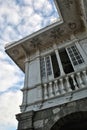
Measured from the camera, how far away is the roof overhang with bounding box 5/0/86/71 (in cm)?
641

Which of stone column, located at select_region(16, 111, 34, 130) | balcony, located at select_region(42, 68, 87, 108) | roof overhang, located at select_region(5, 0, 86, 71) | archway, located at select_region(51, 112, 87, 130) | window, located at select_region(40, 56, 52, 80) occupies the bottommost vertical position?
archway, located at select_region(51, 112, 87, 130)

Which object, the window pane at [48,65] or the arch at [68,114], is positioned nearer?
the arch at [68,114]

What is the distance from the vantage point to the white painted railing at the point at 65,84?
4767 mm

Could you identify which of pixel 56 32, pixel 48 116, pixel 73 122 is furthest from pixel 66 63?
pixel 48 116

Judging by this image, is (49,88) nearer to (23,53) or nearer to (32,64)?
(32,64)

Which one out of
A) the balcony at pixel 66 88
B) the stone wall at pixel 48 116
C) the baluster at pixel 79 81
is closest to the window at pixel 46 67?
the balcony at pixel 66 88

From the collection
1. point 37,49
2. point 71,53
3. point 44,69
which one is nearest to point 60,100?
point 44,69

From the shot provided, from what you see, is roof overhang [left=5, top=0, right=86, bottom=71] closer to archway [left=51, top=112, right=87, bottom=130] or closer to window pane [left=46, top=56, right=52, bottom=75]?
window pane [left=46, top=56, right=52, bottom=75]

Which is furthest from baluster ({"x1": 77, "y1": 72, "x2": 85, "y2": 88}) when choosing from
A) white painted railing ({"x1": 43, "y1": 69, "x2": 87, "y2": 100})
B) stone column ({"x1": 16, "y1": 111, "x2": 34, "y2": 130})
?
stone column ({"x1": 16, "y1": 111, "x2": 34, "y2": 130})

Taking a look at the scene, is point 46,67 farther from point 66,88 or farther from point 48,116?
point 48,116

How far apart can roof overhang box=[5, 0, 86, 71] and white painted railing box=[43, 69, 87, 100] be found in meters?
2.62

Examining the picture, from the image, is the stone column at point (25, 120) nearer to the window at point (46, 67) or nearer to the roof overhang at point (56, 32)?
the window at point (46, 67)

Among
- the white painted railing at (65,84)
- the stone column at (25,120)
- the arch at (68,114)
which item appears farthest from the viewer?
the white painted railing at (65,84)

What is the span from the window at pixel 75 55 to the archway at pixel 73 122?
82.8 inches
